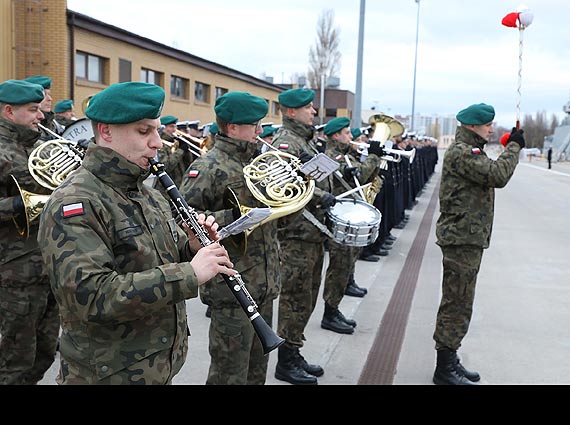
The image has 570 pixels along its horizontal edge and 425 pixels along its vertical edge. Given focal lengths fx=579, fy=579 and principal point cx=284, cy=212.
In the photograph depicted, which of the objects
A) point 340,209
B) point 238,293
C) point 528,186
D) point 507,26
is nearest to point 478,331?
point 340,209

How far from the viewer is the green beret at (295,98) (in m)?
5.03

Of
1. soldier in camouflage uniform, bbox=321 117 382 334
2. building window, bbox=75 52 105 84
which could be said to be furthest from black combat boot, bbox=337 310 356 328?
building window, bbox=75 52 105 84

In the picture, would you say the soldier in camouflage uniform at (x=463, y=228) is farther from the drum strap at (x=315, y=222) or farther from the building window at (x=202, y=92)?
the building window at (x=202, y=92)

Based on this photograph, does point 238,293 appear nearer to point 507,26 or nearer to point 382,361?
point 382,361

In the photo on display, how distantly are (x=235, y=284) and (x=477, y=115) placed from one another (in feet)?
9.79

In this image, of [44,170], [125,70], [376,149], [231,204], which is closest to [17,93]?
[44,170]

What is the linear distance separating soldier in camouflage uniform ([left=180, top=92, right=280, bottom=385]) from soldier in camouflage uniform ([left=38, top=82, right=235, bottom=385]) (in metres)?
1.02

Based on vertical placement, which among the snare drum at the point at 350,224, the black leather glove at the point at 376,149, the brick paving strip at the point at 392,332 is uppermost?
the black leather glove at the point at 376,149

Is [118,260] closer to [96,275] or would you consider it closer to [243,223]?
[96,275]

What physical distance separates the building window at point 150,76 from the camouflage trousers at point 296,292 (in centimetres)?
1552

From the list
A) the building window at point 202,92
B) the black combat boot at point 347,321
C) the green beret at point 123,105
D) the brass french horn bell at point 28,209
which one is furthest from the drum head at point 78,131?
the building window at point 202,92

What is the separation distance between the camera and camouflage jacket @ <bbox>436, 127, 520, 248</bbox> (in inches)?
175

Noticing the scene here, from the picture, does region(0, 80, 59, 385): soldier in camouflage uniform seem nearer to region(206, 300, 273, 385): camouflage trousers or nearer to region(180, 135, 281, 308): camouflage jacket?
region(180, 135, 281, 308): camouflage jacket
